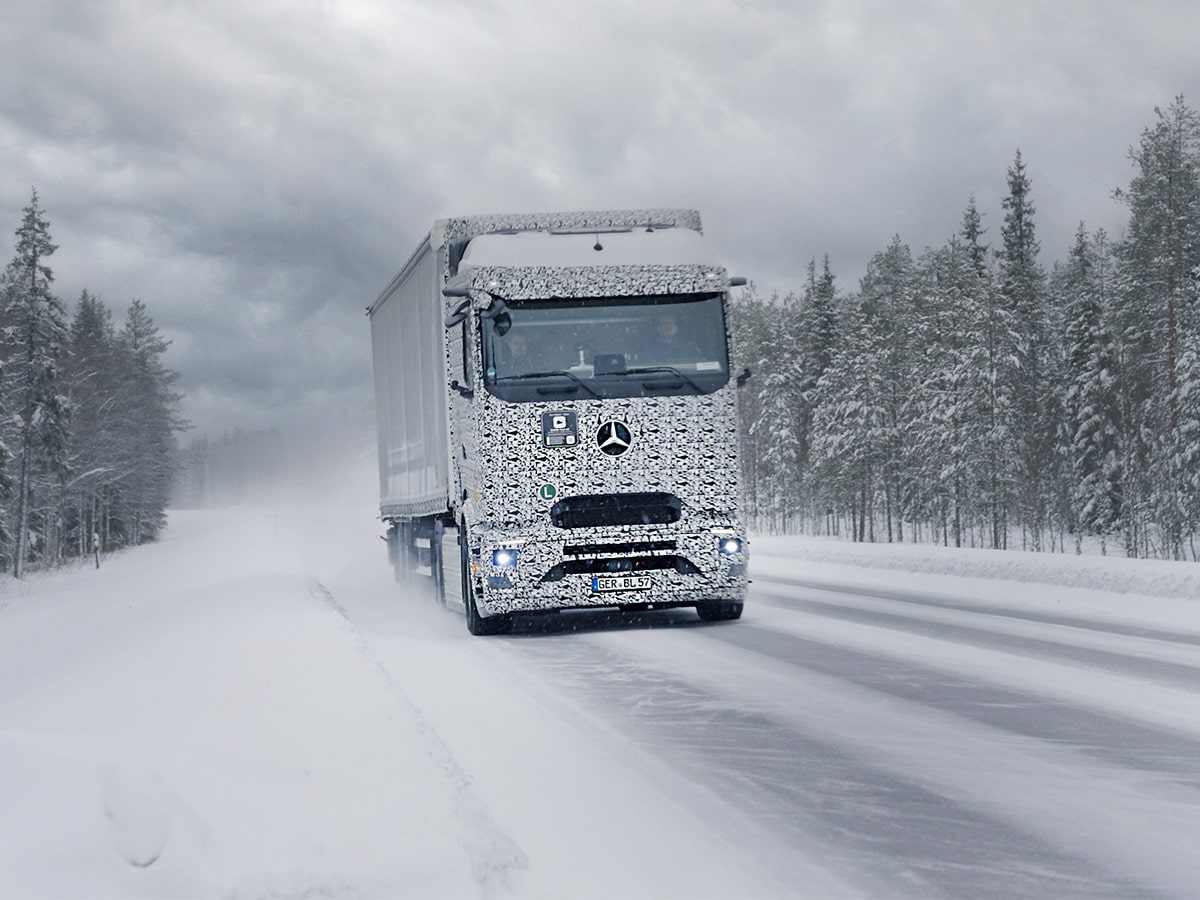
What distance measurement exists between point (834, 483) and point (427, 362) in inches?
1885

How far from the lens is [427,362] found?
15.1m

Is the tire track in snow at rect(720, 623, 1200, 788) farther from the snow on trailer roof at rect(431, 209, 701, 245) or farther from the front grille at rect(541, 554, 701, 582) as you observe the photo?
the snow on trailer roof at rect(431, 209, 701, 245)

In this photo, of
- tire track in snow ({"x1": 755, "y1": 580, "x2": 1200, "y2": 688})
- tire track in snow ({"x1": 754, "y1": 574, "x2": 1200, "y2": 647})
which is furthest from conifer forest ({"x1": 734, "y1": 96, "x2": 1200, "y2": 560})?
tire track in snow ({"x1": 755, "y1": 580, "x2": 1200, "y2": 688})

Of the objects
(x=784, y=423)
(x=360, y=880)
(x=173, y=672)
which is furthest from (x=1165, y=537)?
(x=360, y=880)

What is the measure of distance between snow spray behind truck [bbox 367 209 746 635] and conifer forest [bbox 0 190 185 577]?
3364 centimetres

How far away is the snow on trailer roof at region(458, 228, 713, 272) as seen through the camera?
12477 millimetres

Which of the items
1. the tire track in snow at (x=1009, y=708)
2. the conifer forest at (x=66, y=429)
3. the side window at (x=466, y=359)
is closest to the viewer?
the tire track in snow at (x=1009, y=708)

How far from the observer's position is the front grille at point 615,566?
40.1 feet

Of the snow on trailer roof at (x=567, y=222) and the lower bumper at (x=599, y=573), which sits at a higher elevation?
the snow on trailer roof at (x=567, y=222)

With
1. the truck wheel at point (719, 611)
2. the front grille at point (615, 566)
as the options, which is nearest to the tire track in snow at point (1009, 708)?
the front grille at point (615, 566)

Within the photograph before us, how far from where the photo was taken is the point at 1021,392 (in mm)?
51250

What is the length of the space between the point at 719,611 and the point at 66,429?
4965cm

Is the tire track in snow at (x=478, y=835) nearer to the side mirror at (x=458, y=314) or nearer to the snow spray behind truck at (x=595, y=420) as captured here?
the snow spray behind truck at (x=595, y=420)

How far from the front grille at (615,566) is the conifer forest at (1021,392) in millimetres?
33733
